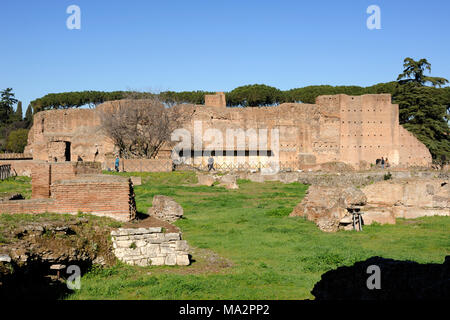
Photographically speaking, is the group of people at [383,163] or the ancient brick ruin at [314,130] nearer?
the group of people at [383,163]

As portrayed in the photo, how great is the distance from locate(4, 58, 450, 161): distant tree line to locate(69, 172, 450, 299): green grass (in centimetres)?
2428

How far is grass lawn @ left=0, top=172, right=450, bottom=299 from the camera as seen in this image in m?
6.48

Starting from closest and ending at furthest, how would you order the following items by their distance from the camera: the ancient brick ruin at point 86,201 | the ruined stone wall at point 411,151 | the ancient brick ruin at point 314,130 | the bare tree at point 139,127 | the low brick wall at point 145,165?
the ancient brick ruin at point 86,201 → the low brick wall at point 145,165 → the bare tree at point 139,127 → the ruined stone wall at point 411,151 → the ancient brick ruin at point 314,130

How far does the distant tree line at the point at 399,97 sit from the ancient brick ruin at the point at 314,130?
5.56 ft

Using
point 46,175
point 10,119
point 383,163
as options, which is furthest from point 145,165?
point 10,119

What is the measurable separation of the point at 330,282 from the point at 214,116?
3751 cm

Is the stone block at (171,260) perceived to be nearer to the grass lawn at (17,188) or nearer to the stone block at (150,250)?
the stone block at (150,250)

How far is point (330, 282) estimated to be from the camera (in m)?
5.29

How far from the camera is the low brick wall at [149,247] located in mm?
7852

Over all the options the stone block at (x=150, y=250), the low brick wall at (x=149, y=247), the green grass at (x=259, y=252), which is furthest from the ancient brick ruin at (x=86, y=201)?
the green grass at (x=259, y=252)

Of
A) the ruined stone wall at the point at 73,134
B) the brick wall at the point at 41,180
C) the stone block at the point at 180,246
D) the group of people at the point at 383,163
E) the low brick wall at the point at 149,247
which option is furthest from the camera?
the ruined stone wall at the point at 73,134

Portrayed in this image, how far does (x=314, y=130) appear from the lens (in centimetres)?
4334

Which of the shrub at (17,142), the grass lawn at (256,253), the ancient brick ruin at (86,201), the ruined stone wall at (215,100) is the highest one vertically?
the ruined stone wall at (215,100)

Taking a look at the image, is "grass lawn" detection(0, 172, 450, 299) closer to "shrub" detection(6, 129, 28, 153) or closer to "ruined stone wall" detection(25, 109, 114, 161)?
"ruined stone wall" detection(25, 109, 114, 161)
